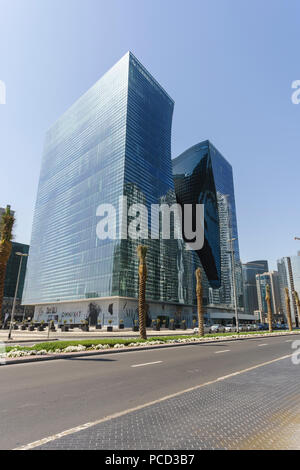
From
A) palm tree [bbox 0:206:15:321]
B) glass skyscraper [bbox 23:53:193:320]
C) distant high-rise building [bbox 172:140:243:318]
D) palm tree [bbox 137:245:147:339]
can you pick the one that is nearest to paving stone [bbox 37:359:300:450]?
palm tree [bbox 0:206:15:321]

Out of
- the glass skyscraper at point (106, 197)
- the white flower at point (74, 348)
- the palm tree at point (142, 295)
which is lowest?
the white flower at point (74, 348)

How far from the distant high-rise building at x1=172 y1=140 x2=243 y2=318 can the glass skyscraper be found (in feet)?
93.8

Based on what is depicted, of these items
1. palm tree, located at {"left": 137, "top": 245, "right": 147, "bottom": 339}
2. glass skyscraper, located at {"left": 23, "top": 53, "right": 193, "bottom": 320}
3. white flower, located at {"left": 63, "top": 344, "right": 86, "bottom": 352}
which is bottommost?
white flower, located at {"left": 63, "top": 344, "right": 86, "bottom": 352}

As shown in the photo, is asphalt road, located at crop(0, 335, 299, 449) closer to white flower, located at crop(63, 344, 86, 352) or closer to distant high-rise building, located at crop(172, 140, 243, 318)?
white flower, located at crop(63, 344, 86, 352)

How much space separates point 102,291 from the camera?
2911 inches

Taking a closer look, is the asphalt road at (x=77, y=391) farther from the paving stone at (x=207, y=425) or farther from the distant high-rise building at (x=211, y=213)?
the distant high-rise building at (x=211, y=213)

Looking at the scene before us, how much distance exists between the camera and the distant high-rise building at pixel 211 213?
131 m

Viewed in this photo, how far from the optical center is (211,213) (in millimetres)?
141750

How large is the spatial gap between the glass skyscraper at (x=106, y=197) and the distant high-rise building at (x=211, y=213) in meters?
28.6

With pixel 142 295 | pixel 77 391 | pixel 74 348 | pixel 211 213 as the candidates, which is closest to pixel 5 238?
pixel 74 348

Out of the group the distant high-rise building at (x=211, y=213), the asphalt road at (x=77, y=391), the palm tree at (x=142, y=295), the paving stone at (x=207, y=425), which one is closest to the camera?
the paving stone at (x=207, y=425)

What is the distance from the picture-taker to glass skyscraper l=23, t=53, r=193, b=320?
77000mm

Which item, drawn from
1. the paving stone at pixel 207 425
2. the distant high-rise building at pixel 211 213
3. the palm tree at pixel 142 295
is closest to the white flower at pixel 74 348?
the palm tree at pixel 142 295

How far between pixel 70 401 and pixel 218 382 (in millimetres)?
4318
